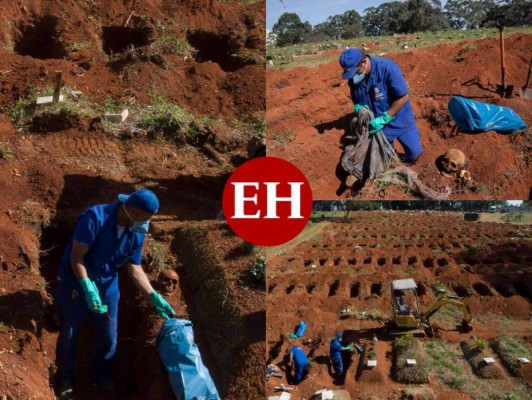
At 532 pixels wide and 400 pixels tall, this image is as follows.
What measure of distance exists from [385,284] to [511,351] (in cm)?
269

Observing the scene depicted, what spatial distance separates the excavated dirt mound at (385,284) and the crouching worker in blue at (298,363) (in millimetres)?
87

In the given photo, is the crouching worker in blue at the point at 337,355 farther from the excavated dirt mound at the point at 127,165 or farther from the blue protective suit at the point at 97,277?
the blue protective suit at the point at 97,277

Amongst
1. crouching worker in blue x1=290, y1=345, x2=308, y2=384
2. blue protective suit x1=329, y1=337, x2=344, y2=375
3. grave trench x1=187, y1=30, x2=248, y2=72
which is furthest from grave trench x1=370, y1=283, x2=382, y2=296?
grave trench x1=187, y1=30, x2=248, y2=72

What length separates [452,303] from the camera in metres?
6.75

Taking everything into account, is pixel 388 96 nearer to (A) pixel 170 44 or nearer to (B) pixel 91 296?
(B) pixel 91 296

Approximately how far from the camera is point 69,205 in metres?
7.11

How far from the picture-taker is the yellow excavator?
6.31 metres

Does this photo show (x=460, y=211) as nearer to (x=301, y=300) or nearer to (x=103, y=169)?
(x=301, y=300)

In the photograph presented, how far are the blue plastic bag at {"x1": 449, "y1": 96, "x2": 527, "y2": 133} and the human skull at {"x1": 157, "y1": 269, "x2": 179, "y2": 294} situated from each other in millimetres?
3033

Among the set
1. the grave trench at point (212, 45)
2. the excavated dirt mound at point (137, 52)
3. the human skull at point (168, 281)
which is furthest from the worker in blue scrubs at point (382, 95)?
the grave trench at point (212, 45)

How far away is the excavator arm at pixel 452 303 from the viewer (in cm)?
623

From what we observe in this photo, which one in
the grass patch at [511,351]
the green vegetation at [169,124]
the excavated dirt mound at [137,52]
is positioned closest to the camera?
the grass patch at [511,351]

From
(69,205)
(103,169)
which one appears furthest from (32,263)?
(103,169)

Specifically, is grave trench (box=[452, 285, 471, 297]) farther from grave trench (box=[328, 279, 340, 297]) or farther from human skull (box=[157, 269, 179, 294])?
human skull (box=[157, 269, 179, 294])
